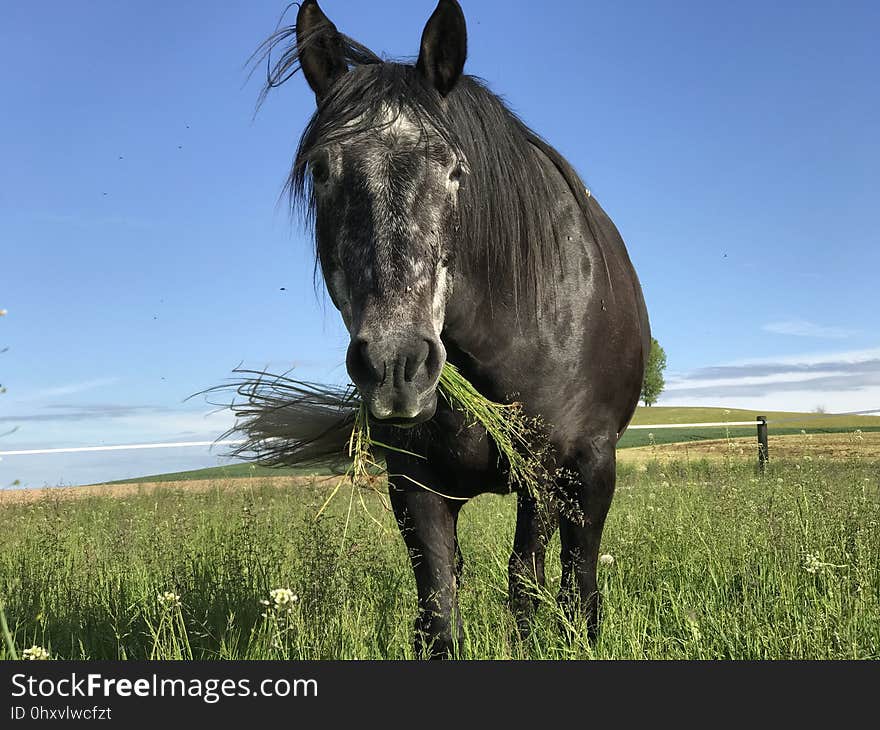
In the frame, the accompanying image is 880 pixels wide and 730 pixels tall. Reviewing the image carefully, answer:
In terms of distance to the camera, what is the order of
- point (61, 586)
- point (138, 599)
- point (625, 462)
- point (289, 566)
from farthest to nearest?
point (625, 462) → point (289, 566) → point (61, 586) → point (138, 599)

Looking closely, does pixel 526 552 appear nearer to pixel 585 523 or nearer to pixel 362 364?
pixel 585 523

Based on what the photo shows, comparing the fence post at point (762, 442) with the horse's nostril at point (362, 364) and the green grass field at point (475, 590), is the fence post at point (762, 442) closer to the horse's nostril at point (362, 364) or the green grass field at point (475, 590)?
the green grass field at point (475, 590)

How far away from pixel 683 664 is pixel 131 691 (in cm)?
201

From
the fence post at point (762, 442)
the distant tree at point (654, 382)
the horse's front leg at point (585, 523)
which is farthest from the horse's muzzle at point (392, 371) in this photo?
the distant tree at point (654, 382)

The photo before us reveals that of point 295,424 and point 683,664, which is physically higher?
point 295,424

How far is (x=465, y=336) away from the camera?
326cm

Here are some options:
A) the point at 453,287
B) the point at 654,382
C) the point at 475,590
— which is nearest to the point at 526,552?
the point at 475,590

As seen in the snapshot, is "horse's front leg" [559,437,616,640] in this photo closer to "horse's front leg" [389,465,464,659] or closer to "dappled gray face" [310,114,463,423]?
"horse's front leg" [389,465,464,659]

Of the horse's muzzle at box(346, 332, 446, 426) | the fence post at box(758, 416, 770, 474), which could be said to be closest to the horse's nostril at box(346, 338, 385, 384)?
the horse's muzzle at box(346, 332, 446, 426)

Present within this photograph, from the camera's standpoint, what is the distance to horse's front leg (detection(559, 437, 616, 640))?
3.56 meters

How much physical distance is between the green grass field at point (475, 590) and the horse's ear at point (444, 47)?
194 cm

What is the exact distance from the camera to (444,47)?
10.5 ft

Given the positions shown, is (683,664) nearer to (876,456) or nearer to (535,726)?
(535,726)

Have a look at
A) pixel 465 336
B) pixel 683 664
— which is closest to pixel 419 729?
pixel 683 664
